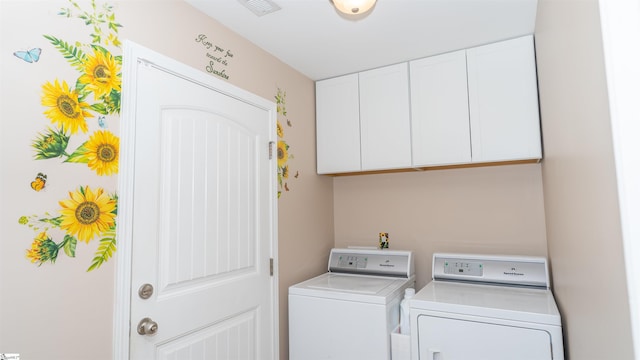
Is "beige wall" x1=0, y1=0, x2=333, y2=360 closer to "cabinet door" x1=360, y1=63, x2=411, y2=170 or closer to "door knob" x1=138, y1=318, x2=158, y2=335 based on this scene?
"door knob" x1=138, y1=318, x2=158, y2=335

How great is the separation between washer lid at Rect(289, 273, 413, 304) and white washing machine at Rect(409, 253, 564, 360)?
0.19 meters

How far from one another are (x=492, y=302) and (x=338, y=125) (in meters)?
1.62

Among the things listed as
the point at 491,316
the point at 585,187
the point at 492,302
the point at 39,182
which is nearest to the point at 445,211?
the point at 492,302

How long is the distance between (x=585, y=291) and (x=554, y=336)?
0.71 m

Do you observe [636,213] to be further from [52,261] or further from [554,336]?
[52,261]

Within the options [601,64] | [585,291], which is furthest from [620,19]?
[585,291]

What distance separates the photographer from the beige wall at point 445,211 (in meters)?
2.41

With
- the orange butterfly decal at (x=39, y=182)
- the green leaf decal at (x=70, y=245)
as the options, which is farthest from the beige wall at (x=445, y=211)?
Result: the orange butterfly decal at (x=39, y=182)

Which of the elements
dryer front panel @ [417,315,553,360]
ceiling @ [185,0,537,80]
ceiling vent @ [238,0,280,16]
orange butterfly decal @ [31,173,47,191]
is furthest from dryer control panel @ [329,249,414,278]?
orange butterfly decal @ [31,173,47,191]

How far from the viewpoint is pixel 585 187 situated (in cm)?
99

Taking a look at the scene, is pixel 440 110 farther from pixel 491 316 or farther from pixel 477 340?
pixel 477 340

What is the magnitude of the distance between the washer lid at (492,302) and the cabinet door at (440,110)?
83 centimetres

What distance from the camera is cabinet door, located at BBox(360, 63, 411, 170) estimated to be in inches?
99.3

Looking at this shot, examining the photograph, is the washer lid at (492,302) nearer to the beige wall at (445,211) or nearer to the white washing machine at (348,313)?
the white washing machine at (348,313)
